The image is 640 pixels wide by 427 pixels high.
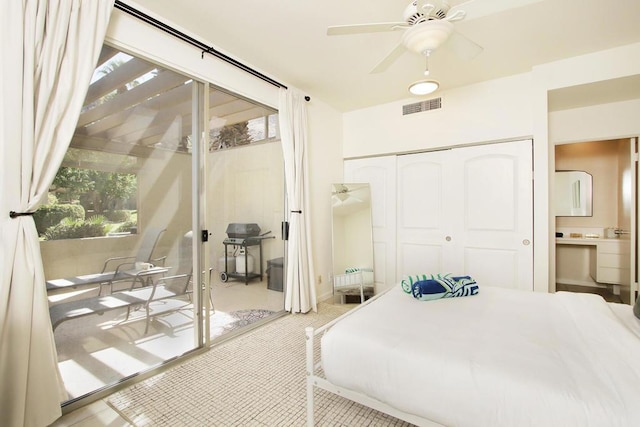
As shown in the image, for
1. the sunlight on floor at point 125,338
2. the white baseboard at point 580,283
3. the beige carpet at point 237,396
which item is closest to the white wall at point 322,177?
the sunlight on floor at point 125,338

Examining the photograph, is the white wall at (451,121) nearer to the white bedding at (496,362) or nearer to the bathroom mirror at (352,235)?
the bathroom mirror at (352,235)

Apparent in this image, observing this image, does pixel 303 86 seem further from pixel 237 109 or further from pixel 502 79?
pixel 502 79

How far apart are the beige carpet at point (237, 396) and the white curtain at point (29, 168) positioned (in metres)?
0.50

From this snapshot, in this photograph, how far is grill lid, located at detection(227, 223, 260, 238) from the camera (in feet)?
9.34

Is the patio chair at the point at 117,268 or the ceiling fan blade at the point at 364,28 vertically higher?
the ceiling fan blade at the point at 364,28

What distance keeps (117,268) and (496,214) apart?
357 centimetres

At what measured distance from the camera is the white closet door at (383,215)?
13.0ft

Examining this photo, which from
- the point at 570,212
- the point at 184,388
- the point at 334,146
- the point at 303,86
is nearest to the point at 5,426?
the point at 184,388

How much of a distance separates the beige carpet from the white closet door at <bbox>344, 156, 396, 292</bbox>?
1.77 m

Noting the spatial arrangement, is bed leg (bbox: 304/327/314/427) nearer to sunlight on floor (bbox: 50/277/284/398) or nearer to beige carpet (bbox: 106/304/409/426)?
beige carpet (bbox: 106/304/409/426)

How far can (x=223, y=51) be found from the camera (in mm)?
2682

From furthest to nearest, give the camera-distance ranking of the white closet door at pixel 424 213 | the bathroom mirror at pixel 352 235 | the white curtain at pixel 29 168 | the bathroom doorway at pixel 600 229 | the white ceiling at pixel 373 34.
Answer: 1. the bathroom mirror at pixel 352 235
2. the bathroom doorway at pixel 600 229
3. the white closet door at pixel 424 213
4. the white ceiling at pixel 373 34
5. the white curtain at pixel 29 168

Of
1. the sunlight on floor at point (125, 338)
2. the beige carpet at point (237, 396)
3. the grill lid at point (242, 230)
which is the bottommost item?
the beige carpet at point (237, 396)

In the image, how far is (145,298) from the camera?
2.25m
